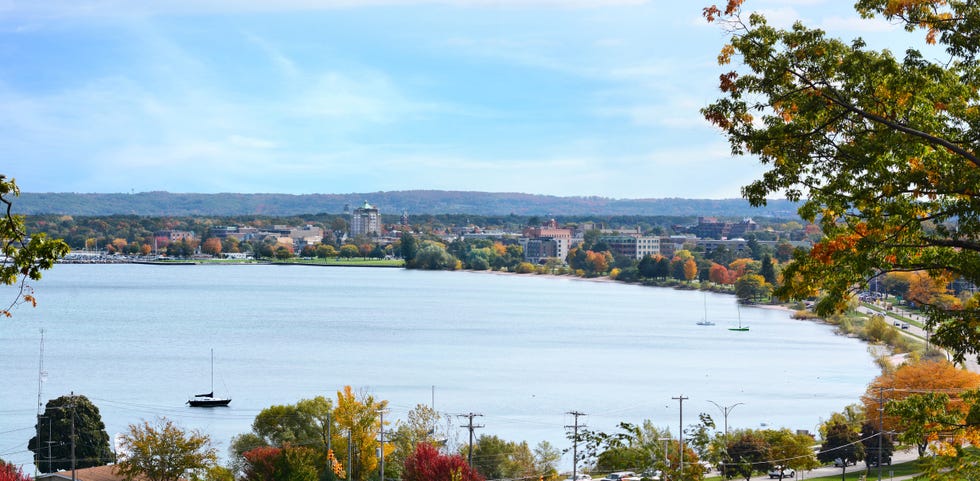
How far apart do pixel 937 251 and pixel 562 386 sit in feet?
87.8

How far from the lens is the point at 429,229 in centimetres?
18338

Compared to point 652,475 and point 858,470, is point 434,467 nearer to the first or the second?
point 652,475

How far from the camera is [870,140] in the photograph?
6.73 metres

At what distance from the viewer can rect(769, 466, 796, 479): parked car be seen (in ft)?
71.2

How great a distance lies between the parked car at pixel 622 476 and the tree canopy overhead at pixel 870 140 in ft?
47.1

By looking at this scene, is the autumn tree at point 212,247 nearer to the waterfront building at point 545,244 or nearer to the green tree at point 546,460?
the waterfront building at point 545,244

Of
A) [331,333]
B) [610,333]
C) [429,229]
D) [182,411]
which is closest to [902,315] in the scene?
[610,333]

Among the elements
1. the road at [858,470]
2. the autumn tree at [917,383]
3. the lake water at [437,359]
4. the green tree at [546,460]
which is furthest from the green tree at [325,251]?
the green tree at [546,460]

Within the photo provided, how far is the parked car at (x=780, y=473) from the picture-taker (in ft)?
71.2

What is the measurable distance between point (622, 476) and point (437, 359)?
18783mm

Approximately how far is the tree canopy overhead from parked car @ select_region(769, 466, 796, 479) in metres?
15.2

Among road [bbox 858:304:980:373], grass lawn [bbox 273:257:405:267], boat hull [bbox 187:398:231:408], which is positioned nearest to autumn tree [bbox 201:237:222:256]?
grass lawn [bbox 273:257:405:267]

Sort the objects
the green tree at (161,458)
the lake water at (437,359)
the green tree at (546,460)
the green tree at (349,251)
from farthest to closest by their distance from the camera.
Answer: the green tree at (349,251)
the lake water at (437,359)
the green tree at (546,460)
the green tree at (161,458)

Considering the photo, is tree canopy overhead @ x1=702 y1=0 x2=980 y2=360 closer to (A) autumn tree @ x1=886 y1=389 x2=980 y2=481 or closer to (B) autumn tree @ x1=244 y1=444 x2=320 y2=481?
(A) autumn tree @ x1=886 y1=389 x2=980 y2=481
